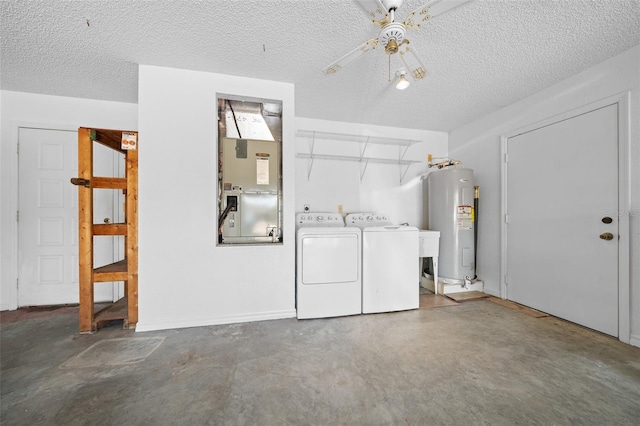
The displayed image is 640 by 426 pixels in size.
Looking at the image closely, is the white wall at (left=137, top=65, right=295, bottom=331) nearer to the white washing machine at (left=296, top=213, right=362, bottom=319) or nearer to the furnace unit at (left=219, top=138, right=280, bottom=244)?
the furnace unit at (left=219, top=138, right=280, bottom=244)

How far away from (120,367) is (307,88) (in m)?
2.95

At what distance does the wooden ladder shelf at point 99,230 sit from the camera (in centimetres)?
210

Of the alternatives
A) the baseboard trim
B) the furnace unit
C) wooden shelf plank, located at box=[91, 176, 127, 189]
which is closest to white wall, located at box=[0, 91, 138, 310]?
wooden shelf plank, located at box=[91, 176, 127, 189]

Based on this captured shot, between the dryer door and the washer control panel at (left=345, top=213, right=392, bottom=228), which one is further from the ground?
the washer control panel at (left=345, top=213, right=392, bottom=228)

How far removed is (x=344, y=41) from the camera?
6.16 feet

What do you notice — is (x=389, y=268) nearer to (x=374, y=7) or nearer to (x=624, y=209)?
(x=624, y=209)

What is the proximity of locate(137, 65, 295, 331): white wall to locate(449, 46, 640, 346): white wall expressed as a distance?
2.83m

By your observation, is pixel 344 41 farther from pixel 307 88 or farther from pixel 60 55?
pixel 60 55

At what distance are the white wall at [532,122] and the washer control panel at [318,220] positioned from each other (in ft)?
6.75

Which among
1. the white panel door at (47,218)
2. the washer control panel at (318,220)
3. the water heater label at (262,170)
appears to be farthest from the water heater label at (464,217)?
the white panel door at (47,218)

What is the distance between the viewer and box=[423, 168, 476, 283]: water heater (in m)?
3.20

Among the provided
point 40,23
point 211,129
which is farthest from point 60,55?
point 211,129

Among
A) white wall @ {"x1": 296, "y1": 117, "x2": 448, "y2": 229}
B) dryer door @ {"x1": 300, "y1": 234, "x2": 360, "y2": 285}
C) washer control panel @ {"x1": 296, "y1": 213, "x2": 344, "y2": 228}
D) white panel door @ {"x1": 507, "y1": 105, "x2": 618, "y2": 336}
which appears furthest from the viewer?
white wall @ {"x1": 296, "y1": 117, "x2": 448, "y2": 229}

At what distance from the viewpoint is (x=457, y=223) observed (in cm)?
320
